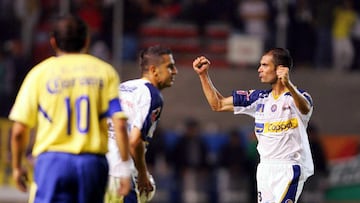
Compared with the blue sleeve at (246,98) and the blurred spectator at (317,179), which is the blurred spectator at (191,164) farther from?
the blue sleeve at (246,98)

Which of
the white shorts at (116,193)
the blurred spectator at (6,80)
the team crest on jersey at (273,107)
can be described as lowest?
the white shorts at (116,193)

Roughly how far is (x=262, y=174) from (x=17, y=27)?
11388mm

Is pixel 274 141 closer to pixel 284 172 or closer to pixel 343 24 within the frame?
pixel 284 172

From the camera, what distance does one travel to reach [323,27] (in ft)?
71.9

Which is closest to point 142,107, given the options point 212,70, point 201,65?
point 201,65

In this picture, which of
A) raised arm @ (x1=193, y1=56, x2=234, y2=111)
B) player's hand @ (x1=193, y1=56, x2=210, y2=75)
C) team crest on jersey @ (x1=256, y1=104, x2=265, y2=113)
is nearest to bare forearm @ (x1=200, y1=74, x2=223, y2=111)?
raised arm @ (x1=193, y1=56, x2=234, y2=111)

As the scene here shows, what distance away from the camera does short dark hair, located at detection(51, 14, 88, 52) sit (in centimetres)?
812

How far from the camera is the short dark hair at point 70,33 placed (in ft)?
26.6

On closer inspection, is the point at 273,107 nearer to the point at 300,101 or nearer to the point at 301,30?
the point at 300,101

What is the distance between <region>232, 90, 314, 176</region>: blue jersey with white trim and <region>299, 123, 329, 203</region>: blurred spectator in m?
9.23

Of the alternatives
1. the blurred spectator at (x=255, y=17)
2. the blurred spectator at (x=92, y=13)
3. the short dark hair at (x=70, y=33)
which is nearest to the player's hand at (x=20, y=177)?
the short dark hair at (x=70, y=33)

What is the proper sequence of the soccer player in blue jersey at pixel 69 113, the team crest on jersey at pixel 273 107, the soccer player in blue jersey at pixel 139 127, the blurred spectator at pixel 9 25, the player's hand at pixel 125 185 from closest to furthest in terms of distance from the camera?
the soccer player in blue jersey at pixel 69 113, the player's hand at pixel 125 185, the soccer player in blue jersey at pixel 139 127, the team crest on jersey at pixel 273 107, the blurred spectator at pixel 9 25

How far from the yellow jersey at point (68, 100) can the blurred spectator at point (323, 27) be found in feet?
46.1

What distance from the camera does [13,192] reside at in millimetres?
21141
